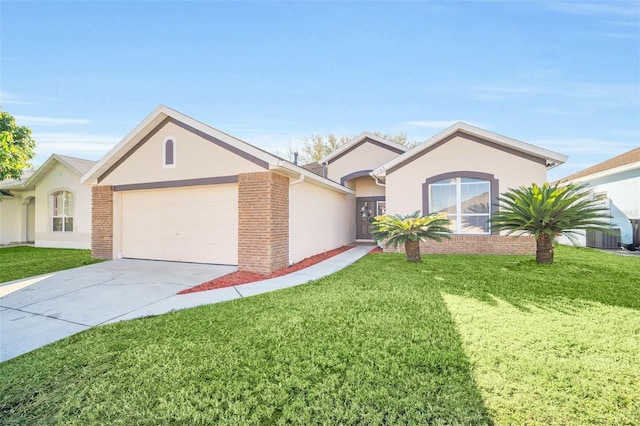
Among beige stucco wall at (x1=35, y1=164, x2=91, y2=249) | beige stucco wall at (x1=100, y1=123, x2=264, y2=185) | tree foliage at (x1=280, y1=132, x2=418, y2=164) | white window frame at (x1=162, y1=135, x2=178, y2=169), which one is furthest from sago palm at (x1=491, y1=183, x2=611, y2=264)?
tree foliage at (x1=280, y1=132, x2=418, y2=164)

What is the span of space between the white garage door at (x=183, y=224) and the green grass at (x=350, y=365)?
162 inches

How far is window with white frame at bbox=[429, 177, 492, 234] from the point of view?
→ 428 inches

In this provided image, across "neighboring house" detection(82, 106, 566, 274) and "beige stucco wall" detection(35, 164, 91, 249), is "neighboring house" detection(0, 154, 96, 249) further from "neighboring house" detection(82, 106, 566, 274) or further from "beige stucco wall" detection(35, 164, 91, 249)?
"neighboring house" detection(82, 106, 566, 274)

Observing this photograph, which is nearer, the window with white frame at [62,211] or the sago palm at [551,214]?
the sago palm at [551,214]

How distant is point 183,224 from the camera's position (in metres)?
9.77

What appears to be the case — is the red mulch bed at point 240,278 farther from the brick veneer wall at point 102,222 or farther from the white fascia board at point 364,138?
the white fascia board at point 364,138

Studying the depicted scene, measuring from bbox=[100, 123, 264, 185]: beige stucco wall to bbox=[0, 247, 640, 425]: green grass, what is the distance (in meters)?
4.70

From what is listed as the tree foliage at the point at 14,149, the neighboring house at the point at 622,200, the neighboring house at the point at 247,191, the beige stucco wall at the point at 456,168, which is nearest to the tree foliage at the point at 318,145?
the neighboring house at the point at 622,200

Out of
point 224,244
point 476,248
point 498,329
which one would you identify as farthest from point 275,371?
point 476,248

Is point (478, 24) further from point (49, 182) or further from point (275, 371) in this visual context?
point (49, 182)

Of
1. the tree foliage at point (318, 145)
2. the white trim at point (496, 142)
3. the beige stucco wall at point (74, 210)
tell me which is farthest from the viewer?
the tree foliage at point (318, 145)

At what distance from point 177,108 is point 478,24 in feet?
32.9

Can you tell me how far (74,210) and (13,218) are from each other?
6.40 m

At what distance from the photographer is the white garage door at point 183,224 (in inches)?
359
